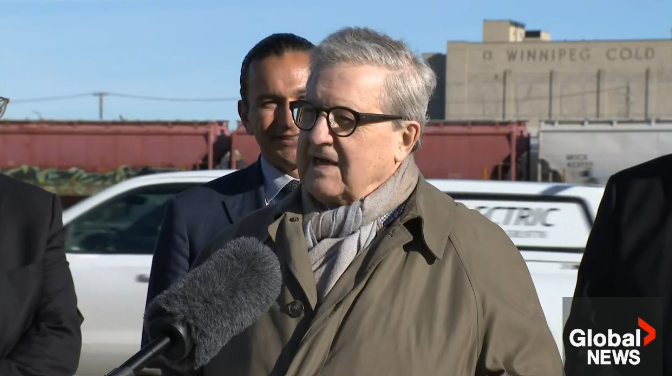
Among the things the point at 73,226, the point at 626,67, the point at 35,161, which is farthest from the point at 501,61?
the point at 73,226

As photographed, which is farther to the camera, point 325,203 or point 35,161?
point 35,161

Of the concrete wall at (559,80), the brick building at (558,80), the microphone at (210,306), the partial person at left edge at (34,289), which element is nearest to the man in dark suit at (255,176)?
the partial person at left edge at (34,289)

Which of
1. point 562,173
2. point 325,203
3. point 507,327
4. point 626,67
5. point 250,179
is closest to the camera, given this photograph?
point 507,327

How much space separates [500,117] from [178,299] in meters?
54.1

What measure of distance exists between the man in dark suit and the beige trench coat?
823 mm

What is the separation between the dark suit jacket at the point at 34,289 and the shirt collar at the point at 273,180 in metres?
0.70

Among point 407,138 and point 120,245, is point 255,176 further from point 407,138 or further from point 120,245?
point 120,245

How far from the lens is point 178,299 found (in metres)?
1.87

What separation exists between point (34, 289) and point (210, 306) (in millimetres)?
1058

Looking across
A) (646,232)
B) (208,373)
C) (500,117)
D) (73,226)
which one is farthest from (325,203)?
(500,117)

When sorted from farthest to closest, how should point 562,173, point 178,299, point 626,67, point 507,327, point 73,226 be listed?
1. point 626,67
2. point 562,173
3. point 73,226
4. point 507,327
5. point 178,299

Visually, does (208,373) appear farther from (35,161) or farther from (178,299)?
(35,161)

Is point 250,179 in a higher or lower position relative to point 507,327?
higher

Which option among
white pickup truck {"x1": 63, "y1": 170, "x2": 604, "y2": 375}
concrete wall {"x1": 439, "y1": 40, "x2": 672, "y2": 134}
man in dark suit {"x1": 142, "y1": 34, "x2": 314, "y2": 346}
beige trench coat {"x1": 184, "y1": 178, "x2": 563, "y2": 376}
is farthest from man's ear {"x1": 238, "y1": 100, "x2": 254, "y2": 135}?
concrete wall {"x1": 439, "y1": 40, "x2": 672, "y2": 134}
